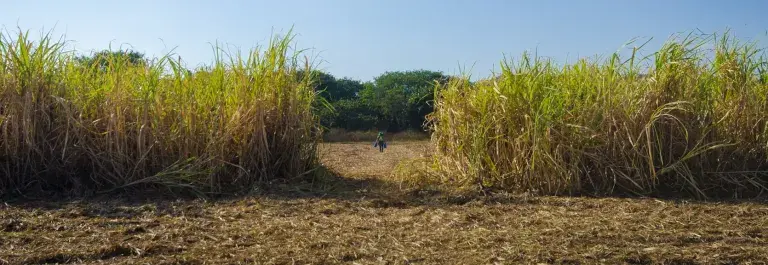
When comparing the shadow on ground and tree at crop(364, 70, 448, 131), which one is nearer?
the shadow on ground

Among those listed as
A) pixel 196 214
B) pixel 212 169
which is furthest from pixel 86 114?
pixel 196 214

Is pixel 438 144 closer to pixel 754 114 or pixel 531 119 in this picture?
pixel 531 119

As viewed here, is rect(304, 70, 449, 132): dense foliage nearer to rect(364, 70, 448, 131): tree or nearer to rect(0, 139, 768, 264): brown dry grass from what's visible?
rect(364, 70, 448, 131): tree

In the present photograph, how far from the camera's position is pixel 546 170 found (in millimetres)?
5395

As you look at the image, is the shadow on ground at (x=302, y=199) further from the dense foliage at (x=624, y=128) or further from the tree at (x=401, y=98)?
the tree at (x=401, y=98)

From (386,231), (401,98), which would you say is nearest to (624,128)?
(386,231)

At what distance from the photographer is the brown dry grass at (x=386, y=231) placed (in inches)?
131

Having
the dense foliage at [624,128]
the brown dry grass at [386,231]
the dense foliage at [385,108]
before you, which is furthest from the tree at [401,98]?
the brown dry grass at [386,231]

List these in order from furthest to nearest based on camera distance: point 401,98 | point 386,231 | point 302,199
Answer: point 401,98 < point 302,199 < point 386,231

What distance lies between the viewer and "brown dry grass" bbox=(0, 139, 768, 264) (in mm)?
3340

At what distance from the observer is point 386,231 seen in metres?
3.99

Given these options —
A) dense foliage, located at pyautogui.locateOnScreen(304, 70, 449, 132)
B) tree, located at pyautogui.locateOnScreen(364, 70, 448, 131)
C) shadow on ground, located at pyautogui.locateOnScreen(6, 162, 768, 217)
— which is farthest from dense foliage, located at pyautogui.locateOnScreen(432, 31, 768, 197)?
dense foliage, located at pyautogui.locateOnScreen(304, 70, 449, 132)

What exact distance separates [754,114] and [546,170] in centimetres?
185

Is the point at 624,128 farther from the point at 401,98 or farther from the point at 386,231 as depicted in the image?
the point at 401,98
